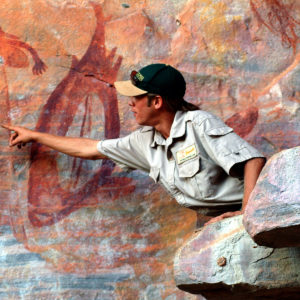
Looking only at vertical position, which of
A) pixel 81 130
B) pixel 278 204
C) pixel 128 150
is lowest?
pixel 81 130

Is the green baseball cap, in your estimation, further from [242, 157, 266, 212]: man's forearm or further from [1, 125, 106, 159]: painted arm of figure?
[242, 157, 266, 212]: man's forearm

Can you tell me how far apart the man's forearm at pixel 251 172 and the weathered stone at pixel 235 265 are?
16 centimetres

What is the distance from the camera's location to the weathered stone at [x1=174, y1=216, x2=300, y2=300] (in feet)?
8.95

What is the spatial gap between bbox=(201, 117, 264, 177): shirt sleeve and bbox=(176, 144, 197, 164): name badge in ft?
0.19

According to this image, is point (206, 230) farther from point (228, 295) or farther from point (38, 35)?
point (38, 35)

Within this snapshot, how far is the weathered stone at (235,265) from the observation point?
2.73m

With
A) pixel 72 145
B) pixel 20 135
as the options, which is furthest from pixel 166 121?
pixel 20 135

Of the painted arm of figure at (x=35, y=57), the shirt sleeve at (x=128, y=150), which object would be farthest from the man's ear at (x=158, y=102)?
the painted arm of figure at (x=35, y=57)

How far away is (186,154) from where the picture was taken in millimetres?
3211

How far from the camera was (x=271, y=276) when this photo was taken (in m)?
2.73

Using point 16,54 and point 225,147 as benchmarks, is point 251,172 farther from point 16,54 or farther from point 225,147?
point 16,54

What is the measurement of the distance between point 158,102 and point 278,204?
1102 mm

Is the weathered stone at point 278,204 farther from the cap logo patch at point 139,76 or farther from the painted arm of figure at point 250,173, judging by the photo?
the cap logo patch at point 139,76

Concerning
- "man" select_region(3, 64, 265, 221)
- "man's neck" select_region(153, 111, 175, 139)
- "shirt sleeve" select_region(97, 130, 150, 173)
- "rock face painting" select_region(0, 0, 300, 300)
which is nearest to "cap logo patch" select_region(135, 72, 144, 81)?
"man" select_region(3, 64, 265, 221)
